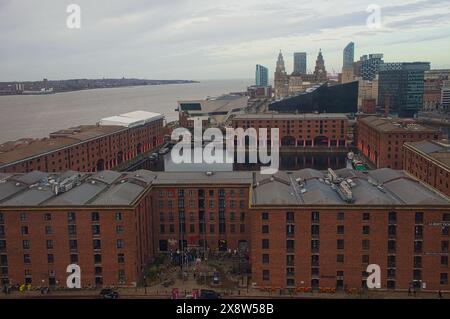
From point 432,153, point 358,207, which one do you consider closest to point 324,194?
point 358,207

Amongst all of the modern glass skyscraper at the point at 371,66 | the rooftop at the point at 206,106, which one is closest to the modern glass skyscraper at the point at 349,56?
the modern glass skyscraper at the point at 371,66

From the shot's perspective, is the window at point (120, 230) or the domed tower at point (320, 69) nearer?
the window at point (120, 230)

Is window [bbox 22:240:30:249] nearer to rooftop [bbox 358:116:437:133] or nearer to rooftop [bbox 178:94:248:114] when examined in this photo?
rooftop [bbox 358:116:437:133]

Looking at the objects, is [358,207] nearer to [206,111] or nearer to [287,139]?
[287,139]

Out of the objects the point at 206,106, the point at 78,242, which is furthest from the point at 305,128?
the point at 78,242

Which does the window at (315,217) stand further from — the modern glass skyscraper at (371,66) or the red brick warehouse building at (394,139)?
the modern glass skyscraper at (371,66)

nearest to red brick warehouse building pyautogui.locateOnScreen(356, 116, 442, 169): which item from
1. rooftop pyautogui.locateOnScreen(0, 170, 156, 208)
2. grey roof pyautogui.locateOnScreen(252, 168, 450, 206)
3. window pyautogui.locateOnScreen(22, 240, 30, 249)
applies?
grey roof pyautogui.locateOnScreen(252, 168, 450, 206)

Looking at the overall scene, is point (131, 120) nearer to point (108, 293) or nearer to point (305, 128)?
point (305, 128)
